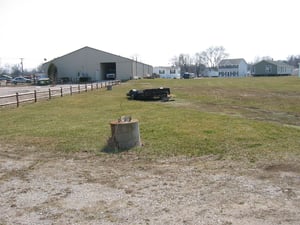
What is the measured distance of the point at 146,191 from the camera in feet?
16.8

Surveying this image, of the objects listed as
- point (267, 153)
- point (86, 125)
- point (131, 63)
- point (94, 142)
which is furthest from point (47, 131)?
point (131, 63)

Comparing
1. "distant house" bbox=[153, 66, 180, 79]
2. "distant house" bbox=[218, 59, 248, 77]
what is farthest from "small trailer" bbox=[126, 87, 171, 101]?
"distant house" bbox=[218, 59, 248, 77]

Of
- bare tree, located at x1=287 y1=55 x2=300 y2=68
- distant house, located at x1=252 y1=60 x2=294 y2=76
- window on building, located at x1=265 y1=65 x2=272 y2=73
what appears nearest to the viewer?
distant house, located at x1=252 y1=60 x2=294 y2=76

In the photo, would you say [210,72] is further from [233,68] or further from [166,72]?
[166,72]

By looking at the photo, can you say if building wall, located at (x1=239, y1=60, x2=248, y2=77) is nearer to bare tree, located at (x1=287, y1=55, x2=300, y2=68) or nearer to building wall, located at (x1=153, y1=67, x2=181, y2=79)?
building wall, located at (x1=153, y1=67, x2=181, y2=79)

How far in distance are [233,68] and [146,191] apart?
424ft

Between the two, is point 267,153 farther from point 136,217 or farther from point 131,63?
point 131,63

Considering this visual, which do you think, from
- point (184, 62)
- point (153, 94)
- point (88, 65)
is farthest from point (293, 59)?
point (153, 94)

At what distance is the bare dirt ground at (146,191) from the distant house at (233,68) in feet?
417

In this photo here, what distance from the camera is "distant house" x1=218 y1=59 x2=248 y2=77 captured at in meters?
128

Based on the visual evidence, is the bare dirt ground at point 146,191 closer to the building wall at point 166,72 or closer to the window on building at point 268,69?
the window on building at point 268,69

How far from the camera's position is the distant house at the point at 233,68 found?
128m

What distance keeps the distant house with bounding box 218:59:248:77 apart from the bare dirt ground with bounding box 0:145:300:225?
12701cm

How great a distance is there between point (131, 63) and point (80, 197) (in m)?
72.0
